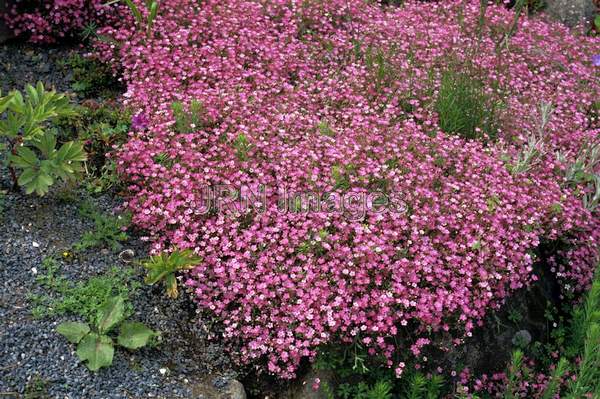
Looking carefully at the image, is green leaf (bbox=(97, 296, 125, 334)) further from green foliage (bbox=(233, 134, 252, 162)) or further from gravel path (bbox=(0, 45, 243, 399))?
green foliage (bbox=(233, 134, 252, 162))

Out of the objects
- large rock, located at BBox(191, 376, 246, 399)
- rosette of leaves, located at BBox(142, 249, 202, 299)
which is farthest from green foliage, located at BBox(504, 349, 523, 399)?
rosette of leaves, located at BBox(142, 249, 202, 299)

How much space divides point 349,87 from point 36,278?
3.24 metres

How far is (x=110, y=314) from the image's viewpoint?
4.16 metres

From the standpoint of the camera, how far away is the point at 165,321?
451 cm

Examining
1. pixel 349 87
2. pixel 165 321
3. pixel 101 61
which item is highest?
pixel 349 87

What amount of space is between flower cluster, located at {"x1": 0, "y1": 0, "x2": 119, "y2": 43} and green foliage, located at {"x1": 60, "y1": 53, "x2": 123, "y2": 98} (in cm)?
36

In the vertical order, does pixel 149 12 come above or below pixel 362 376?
above

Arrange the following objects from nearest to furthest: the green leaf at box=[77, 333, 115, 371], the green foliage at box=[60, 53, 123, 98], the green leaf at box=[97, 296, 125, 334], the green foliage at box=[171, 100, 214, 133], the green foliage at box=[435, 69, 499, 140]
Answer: the green leaf at box=[77, 333, 115, 371] → the green leaf at box=[97, 296, 125, 334] → the green foliage at box=[171, 100, 214, 133] → the green foliage at box=[435, 69, 499, 140] → the green foliage at box=[60, 53, 123, 98]

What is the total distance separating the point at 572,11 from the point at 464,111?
4.17 metres

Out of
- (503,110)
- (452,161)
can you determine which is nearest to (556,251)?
(452,161)

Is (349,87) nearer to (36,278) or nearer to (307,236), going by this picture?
(307,236)

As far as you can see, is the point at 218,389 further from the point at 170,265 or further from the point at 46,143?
the point at 46,143

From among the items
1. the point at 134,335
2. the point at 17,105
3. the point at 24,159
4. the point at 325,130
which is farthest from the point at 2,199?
the point at 325,130

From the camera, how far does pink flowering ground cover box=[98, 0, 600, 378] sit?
4477 mm
